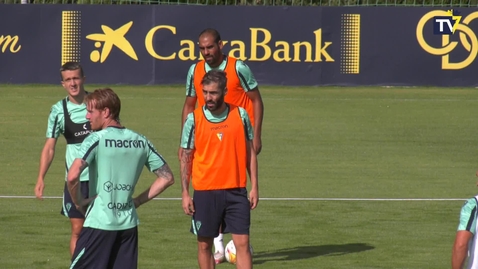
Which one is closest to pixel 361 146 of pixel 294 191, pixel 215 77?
pixel 294 191

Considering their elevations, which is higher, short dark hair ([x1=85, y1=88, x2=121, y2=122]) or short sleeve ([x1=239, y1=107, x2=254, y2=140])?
short dark hair ([x1=85, y1=88, x2=121, y2=122])

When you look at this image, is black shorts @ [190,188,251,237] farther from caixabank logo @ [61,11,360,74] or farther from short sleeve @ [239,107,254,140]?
caixabank logo @ [61,11,360,74]

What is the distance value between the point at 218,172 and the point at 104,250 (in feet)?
6.00

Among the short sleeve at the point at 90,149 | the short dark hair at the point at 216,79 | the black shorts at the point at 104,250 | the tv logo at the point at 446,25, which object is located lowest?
the black shorts at the point at 104,250

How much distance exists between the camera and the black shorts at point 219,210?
907 cm

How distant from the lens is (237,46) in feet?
100

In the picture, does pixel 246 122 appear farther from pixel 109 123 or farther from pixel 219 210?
pixel 109 123

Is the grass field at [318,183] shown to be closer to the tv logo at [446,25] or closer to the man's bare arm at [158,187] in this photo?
the tv logo at [446,25]

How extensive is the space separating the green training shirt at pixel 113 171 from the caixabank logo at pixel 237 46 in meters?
23.1

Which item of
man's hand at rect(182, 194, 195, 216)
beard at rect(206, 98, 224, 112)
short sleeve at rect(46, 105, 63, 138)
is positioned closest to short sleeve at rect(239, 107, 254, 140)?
beard at rect(206, 98, 224, 112)

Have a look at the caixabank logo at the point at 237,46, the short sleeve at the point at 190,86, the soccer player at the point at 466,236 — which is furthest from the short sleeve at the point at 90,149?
the caixabank logo at the point at 237,46

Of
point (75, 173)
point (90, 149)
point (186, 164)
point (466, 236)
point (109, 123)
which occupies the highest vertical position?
point (109, 123)

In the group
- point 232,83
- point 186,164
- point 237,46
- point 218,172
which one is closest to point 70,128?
point 186,164

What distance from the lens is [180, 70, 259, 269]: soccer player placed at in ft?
29.3
